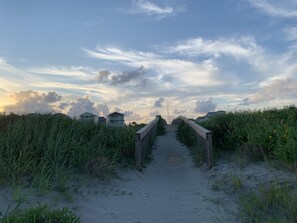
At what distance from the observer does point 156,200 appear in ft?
28.3

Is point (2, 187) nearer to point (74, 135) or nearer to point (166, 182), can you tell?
point (74, 135)

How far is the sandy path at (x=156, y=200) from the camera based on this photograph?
7309 mm

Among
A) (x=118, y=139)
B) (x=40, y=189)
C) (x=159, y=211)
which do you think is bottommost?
(x=159, y=211)

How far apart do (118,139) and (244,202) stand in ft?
18.3

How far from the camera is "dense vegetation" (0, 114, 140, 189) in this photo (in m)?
8.45

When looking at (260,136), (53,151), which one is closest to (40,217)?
(53,151)

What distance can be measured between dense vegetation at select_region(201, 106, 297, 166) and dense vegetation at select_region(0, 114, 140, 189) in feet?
9.98

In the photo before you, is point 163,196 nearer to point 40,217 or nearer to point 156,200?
point 156,200

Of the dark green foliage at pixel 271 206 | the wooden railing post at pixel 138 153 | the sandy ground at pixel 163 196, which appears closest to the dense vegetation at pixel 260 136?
the sandy ground at pixel 163 196

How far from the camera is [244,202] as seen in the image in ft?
25.3

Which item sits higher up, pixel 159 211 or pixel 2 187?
pixel 2 187

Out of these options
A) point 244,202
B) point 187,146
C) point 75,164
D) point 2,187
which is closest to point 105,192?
point 75,164

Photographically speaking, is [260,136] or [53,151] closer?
[53,151]

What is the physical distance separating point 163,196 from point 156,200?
42cm
